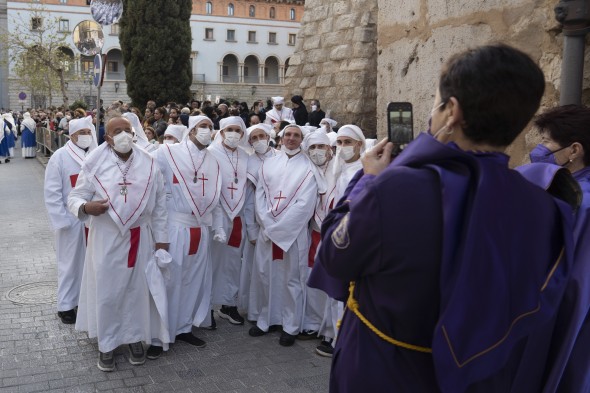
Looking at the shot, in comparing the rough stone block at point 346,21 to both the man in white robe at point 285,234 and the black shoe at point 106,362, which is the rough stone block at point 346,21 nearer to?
the man in white robe at point 285,234

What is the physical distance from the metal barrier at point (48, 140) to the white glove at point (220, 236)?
11872mm

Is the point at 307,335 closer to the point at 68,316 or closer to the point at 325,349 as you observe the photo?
the point at 325,349

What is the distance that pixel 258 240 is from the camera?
596 centimetres

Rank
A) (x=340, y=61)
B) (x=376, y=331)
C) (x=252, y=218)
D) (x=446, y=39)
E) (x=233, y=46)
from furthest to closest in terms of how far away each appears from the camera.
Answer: (x=233, y=46) → (x=340, y=61) → (x=252, y=218) → (x=446, y=39) → (x=376, y=331)

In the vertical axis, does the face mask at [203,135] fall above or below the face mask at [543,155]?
above

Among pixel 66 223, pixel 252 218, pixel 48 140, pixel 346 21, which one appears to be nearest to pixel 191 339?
pixel 252 218

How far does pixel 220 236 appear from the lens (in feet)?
18.6

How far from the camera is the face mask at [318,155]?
227 inches

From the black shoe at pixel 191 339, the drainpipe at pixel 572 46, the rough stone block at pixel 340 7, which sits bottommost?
the black shoe at pixel 191 339

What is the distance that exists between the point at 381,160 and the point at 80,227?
15.7 feet

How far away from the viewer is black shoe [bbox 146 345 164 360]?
5125 mm

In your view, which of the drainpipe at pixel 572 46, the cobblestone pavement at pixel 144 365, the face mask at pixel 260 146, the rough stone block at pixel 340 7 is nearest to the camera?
the drainpipe at pixel 572 46

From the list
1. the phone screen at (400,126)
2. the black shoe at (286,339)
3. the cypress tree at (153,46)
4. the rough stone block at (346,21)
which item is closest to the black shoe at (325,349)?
the black shoe at (286,339)

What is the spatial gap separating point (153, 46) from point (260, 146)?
760 inches
